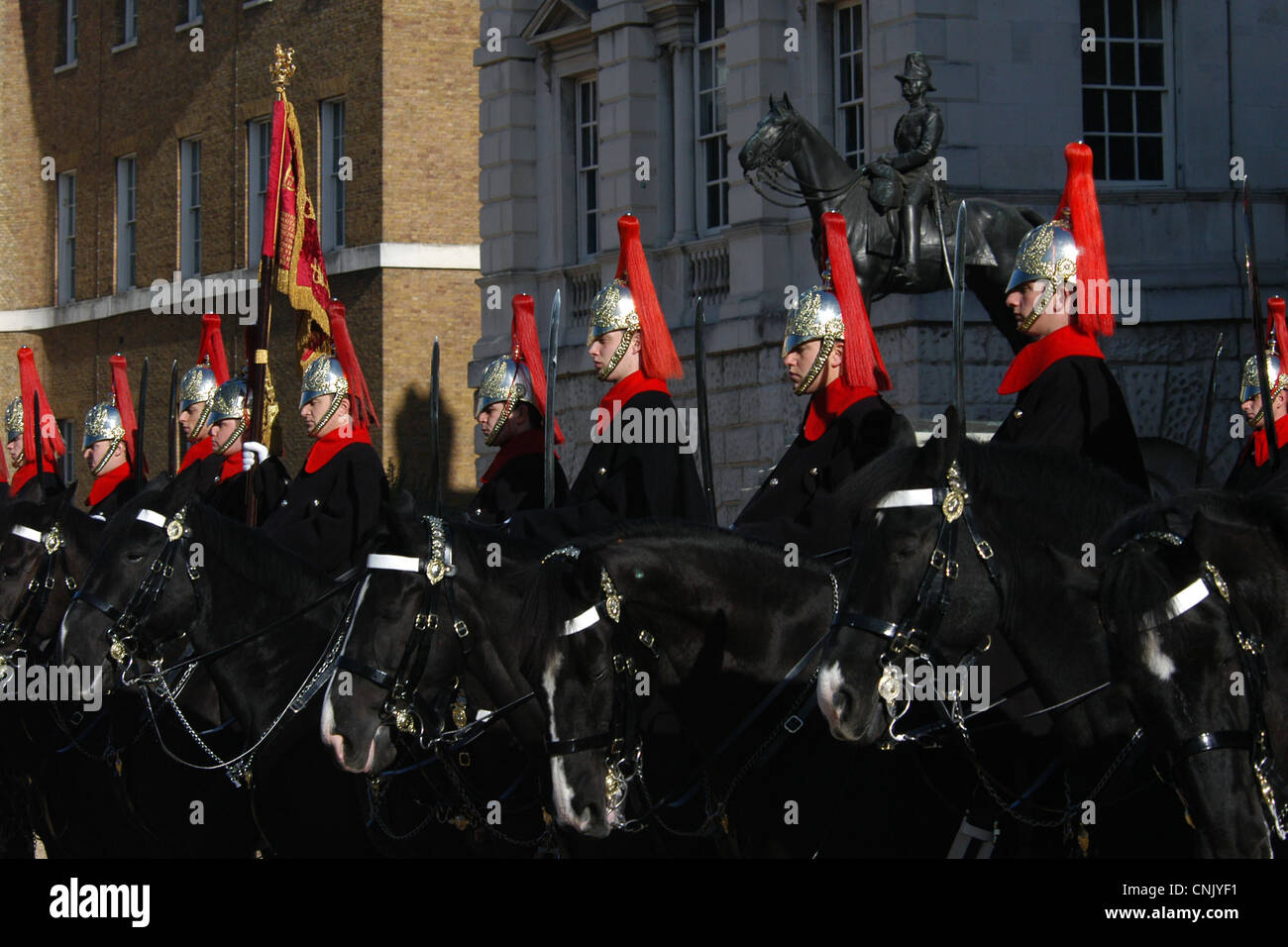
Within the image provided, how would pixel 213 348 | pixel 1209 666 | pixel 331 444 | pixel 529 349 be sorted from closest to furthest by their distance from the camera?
pixel 1209 666 → pixel 331 444 → pixel 529 349 → pixel 213 348

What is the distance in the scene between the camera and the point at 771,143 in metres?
18.9

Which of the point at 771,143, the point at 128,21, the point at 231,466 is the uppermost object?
the point at 128,21

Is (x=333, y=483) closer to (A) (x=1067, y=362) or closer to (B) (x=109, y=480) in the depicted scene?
(B) (x=109, y=480)

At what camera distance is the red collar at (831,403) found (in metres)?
8.95

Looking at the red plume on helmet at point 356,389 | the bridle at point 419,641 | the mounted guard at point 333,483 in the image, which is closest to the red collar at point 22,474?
the red plume on helmet at point 356,389

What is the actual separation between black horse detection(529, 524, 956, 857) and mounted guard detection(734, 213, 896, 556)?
1101 millimetres

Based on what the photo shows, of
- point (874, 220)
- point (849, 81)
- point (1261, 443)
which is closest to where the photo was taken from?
point (1261, 443)

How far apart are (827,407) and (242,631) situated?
110 inches

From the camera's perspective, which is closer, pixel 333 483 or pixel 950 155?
pixel 333 483

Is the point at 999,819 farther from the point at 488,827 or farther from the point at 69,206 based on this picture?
the point at 69,206

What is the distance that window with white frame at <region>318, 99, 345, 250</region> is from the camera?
33.1 metres

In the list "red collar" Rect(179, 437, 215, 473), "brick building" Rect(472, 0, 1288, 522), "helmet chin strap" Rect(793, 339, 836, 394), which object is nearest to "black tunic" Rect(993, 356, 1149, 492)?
"helmet chin strap" Rect(793, 339, 836, 394)

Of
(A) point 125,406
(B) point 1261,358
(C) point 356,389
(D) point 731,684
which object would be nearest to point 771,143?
(A) point 125,406

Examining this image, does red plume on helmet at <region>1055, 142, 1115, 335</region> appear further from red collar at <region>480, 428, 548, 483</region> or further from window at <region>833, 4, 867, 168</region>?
window at <region>833, 4, 867, 168</region>
